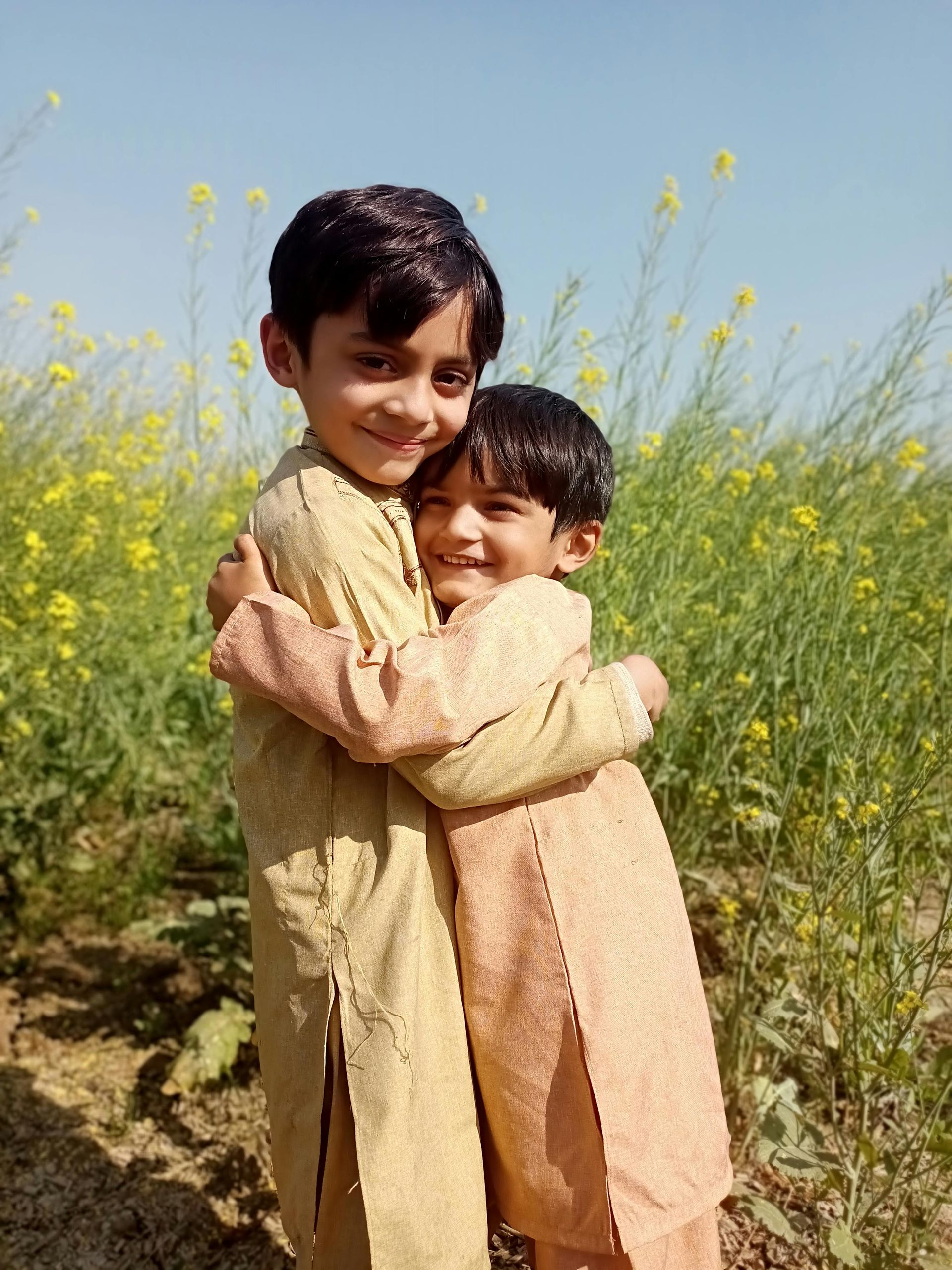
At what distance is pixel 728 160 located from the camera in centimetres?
354

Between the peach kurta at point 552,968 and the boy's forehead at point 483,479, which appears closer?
the peach kurta at point 552,968

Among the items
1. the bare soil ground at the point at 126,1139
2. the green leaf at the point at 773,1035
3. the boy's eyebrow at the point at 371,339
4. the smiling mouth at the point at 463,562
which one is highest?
the boy's eyebrow at the point at 371,339

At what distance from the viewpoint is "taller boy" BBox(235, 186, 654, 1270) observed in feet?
3.98

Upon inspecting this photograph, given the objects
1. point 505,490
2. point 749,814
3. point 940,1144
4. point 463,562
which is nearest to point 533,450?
point 505,490

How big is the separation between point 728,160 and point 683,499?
1.29 metres

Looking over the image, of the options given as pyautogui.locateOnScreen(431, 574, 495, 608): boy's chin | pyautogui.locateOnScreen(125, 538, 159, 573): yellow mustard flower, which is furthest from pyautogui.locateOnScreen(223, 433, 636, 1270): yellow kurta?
pyautogui.locateOnScreen(125, 538, 159, 573): yellow mustard flower

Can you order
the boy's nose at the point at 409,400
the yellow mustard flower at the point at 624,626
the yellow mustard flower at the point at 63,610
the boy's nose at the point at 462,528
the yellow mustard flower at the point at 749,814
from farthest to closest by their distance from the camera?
the yellow mustard flower at the point at 63,610 < the yellow mustard flower at the point at 624,626 < the yellow mustard flower at the point at 749,814 < the boy's nose at the point at 462,528 < the boy's nose at the point at 409,400

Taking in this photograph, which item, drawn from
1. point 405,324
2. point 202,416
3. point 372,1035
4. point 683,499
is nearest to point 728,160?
point 683,499

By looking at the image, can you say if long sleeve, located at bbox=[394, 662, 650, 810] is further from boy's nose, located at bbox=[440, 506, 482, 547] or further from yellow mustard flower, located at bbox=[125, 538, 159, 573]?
yellow mustard flower, located at bbox=[125, 538, 159, 573]

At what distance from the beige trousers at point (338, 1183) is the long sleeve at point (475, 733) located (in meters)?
0.31

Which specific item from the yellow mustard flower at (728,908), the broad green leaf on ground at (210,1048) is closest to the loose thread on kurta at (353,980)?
the yellow mustard flower at (728,908)

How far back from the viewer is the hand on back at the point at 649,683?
1342 mm

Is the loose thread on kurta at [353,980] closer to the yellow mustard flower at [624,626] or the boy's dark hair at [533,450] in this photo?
the boy's dark hair at [533,450]

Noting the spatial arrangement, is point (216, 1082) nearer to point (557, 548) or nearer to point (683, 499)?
point (557, 548)
